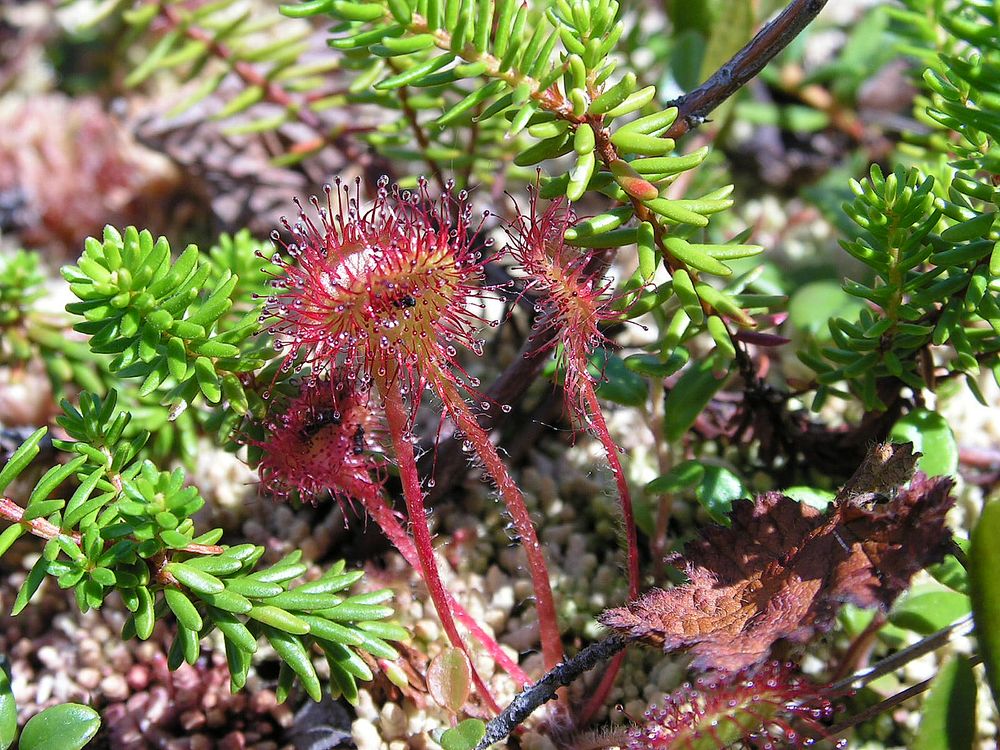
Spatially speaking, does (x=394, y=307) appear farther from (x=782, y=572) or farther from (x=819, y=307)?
(x=819, y=307)

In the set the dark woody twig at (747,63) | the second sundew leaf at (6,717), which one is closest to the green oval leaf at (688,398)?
the dark woody twig at (747,63)

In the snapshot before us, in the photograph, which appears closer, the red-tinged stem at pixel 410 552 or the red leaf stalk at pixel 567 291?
the red leaf stalk at pixel 567 291

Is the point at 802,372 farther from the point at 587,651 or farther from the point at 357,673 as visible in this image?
the point at 357,673

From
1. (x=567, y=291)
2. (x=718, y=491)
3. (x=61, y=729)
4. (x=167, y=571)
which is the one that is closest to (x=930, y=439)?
(x=718, y=491)

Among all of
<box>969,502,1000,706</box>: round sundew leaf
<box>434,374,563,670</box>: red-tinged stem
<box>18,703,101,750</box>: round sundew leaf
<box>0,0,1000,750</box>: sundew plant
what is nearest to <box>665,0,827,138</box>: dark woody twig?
<box>0,0,1000,750</box>: sundew plant

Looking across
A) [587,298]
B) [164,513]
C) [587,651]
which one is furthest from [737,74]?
[164,513]

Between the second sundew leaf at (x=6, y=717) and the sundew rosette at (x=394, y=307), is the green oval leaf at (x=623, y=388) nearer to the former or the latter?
the sundew rosette at (x=394, y=307)

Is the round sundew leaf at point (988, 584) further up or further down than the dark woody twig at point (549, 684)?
further up
